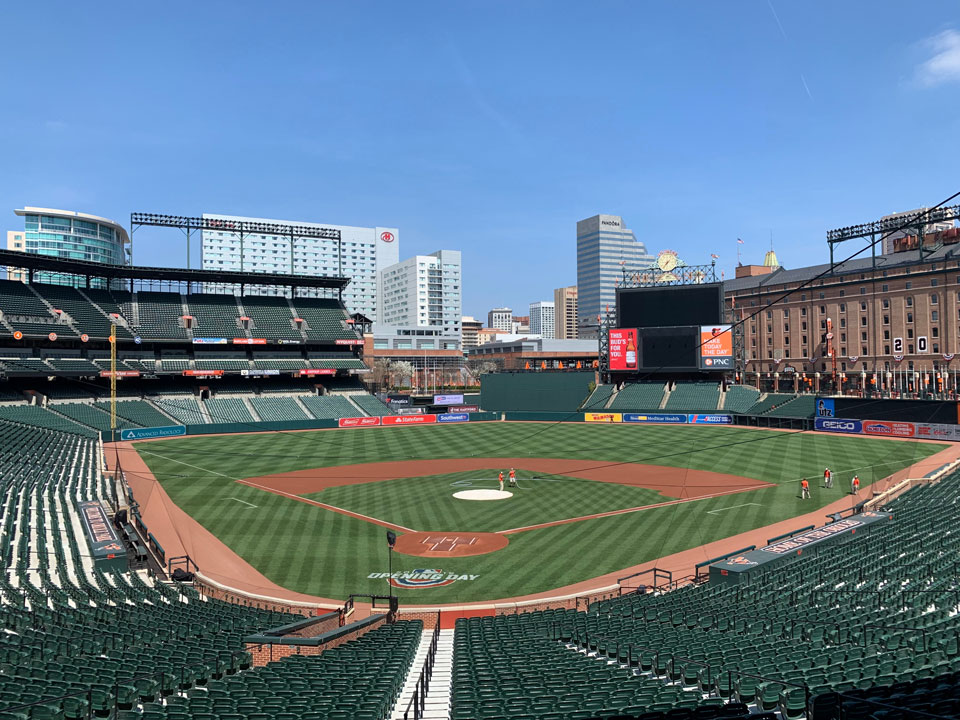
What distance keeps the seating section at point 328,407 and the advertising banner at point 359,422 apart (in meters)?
1.31

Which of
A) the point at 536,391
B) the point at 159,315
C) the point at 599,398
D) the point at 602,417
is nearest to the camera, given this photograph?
the point at 159,315

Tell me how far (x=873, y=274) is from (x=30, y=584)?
9546 cm

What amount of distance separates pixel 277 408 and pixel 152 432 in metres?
15.7

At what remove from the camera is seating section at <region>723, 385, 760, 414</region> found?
7700 cm

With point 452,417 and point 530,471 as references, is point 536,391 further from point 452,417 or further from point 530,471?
point 530,471

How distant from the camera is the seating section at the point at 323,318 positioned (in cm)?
8888

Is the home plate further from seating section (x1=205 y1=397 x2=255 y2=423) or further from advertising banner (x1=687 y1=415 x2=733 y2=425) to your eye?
advertising banner (x1=687 y1=415 x2=733 y2=425)

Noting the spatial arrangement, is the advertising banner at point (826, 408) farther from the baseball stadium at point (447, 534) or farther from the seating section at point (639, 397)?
the seating section at point (639, 397)

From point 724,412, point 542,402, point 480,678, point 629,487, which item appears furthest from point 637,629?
point 542,402

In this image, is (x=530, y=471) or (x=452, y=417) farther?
(x=452, y=417)

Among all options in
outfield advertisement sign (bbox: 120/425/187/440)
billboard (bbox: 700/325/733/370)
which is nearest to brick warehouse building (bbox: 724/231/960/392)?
billboard (bbox: 700/325/733/370)

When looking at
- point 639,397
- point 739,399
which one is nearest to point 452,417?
point 639,397

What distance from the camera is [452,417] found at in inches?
3391

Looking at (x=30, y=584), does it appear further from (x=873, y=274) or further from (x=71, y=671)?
(x=873, y=274)
